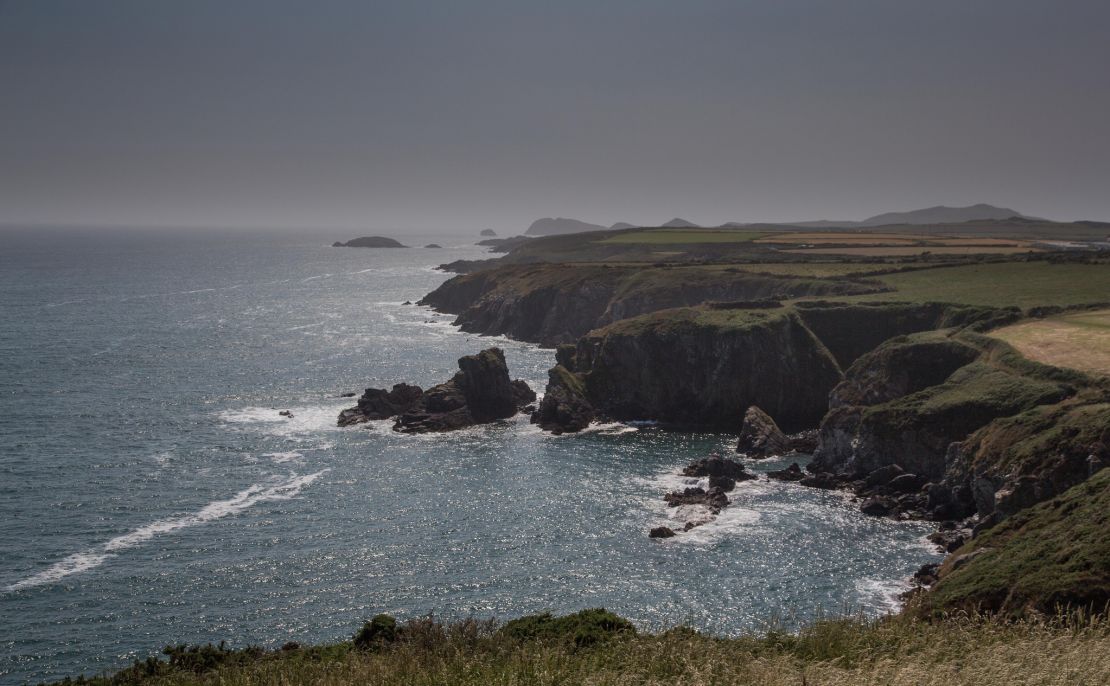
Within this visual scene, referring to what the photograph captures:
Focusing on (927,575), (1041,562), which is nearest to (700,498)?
(927,575)

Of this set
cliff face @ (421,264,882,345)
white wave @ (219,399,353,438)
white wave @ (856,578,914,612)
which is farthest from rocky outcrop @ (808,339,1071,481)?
white wave @ (219,399,353,438)

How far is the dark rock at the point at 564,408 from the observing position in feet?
316

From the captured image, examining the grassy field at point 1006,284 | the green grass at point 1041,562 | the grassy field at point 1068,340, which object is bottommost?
the green grass at point 1041,562

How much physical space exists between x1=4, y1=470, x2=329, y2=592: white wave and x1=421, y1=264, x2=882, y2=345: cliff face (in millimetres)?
82149

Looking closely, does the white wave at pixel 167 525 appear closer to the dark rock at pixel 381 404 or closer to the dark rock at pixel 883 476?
the dark rock at pixel 381 404

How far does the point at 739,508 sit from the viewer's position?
6825cm

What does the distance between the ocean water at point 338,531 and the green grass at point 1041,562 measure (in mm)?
6390

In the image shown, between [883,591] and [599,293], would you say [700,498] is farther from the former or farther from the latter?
[599,293]

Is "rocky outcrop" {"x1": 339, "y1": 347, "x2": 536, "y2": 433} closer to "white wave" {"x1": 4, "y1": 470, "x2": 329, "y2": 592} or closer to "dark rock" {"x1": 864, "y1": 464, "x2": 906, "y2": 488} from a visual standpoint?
"white wave" {"x1": 4, "y1": 470, "x2": 329, "y2": 592}

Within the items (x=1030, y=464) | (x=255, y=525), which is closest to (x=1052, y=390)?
(x=1030, y=464)

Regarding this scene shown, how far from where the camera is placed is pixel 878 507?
2603 inches

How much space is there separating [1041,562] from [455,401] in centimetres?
7071

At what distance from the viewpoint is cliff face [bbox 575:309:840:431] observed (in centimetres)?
9944

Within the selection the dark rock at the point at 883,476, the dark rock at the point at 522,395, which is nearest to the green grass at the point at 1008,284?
the dark rock at the point at 883,476
